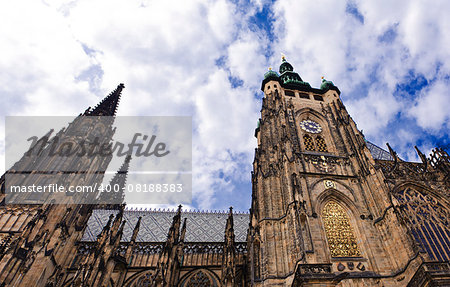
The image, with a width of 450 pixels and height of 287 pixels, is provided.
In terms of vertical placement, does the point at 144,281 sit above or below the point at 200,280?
below

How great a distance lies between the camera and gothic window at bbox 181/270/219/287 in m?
18.1

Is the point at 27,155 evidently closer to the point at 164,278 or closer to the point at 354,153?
the point at 164,278

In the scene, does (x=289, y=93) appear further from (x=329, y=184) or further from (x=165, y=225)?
(x=165, y=225)

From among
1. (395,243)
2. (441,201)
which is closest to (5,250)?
(395,243)

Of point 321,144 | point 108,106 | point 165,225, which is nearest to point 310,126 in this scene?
point 321,144

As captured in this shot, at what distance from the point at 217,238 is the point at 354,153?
42.2 feet

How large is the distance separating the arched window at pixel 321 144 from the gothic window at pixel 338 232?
524 centimetres

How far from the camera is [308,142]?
20.9 m

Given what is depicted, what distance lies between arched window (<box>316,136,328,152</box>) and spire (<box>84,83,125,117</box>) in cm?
2560

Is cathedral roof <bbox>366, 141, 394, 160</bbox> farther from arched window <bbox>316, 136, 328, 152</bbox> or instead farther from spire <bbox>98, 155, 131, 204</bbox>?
A: spire <bbox>98, 155, 131, 204</bbox>

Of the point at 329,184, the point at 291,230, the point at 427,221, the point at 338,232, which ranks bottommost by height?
the point at 291,230

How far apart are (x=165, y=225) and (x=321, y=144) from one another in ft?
51.9

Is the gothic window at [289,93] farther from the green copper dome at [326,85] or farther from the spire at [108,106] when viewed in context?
the spire at [108,106]

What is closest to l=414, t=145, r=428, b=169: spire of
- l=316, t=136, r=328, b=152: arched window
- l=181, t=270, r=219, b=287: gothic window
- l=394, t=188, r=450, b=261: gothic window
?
l=394, t=188, r=450, b=261: gothic window
